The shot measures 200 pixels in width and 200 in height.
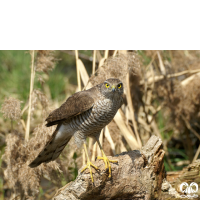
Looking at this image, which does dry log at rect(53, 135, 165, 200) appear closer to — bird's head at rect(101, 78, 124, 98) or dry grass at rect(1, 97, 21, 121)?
bird's head at rect(101, 78, 124, 98)

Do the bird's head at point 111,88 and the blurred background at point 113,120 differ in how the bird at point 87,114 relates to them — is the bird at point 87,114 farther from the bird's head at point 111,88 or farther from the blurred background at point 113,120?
the blurred background at point 113,120

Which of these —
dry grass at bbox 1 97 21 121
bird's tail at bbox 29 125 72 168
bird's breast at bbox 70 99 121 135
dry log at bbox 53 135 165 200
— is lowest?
dry log at bbox 53 135 165 200

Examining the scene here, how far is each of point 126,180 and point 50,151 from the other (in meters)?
0.92

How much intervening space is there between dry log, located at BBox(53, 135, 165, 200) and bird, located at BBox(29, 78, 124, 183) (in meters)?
0.07

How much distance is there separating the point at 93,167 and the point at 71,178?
1.14 metres

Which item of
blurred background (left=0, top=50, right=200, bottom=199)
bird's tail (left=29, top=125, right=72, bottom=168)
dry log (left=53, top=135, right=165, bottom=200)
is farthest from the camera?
blurred background (left=0, top=50, right=200, bottom=199)

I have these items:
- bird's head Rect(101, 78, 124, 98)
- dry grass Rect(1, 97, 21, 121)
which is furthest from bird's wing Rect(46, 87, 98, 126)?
dry grass Rect(1, 97, 21, 121)

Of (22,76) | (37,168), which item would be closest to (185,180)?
(37,168)

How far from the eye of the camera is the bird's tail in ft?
8.71

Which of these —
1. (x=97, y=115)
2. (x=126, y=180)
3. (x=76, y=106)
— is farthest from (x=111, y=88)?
(x=126, y=180)

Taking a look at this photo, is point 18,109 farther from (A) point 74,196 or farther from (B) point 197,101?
(B) point 197,101

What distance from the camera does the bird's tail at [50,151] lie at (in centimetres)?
265

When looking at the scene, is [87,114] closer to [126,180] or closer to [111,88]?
[111,88]

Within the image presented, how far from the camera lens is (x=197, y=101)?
13.2ft
